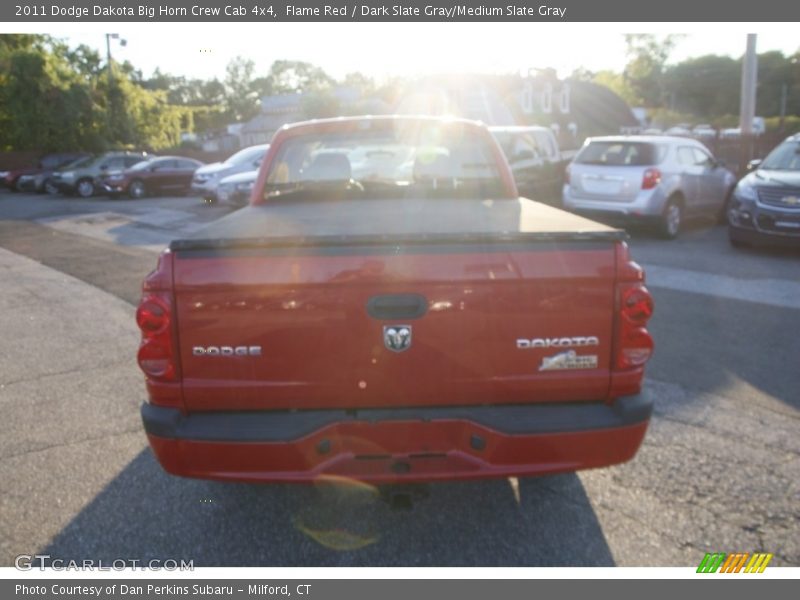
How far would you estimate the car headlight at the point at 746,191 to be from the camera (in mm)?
10586

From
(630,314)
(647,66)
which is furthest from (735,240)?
(647,66)

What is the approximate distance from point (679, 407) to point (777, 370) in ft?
4.16

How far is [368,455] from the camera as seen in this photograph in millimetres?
2971

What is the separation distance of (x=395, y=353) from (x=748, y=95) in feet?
58.6

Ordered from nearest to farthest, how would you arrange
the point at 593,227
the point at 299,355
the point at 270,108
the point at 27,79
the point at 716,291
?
the point at 299,355 < the point at 593,227 < the point at 716,291 < the point at 27,79 < the point at 270,108

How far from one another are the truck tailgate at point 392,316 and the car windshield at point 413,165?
7.40 feet

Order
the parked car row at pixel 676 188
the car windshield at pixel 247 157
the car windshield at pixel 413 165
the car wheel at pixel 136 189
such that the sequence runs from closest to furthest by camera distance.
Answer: the car windshield at pixel 413 165 < the parked car row at pixel 676 188 < the car windshield at pixel 247 157 < the car wheel at pixel 136 189

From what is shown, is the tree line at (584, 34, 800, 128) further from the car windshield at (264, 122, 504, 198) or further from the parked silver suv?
the car windshield at (264, 122, 504, 198)

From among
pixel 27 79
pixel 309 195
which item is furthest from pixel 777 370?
pixel 27 79

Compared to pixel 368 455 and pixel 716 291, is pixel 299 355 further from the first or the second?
pixel 716 291

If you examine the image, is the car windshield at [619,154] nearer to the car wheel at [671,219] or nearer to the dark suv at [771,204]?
the car wheel at [671,219]

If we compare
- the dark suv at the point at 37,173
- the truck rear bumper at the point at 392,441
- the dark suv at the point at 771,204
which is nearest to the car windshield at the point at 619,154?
the dark suv at the point at 771,204

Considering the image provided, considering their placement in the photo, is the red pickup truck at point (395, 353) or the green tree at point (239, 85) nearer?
the red pickup truck at point (395, 353)

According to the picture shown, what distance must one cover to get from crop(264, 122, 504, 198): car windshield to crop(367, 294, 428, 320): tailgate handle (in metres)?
2.31
